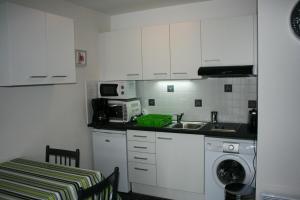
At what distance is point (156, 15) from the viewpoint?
3756mm

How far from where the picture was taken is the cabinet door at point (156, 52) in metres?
3.39

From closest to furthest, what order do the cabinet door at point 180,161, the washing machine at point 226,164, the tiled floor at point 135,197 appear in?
the washing machine at point 226,164
the cabinet door at point 180,161
the tiled floor at point 135,197

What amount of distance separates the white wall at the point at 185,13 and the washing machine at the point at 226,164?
158cm

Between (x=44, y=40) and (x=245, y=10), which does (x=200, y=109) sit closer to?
(x=245, y=10)

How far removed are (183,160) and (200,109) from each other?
31.5 inches

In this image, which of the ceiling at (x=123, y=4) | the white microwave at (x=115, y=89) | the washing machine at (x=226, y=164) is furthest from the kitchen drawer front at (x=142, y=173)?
the ceiling at (x=123, y=4)

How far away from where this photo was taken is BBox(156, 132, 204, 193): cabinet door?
3.05 metres

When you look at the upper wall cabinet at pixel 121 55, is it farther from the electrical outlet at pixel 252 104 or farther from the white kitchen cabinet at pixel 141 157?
the electrical outlet at pixel 252 104

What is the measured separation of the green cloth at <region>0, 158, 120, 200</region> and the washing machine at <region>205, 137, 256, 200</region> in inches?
53.0

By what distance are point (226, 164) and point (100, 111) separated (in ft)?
5.83

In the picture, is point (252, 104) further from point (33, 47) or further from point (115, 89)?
point (33, 47)

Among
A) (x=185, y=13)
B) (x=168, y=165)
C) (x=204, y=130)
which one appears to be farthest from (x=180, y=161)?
(x=185, y=13)

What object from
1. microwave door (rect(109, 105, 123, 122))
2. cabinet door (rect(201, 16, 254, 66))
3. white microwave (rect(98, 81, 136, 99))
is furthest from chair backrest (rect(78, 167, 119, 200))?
cabinet door (rect(201, 16, 254, 66))

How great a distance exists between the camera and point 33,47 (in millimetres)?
2418
